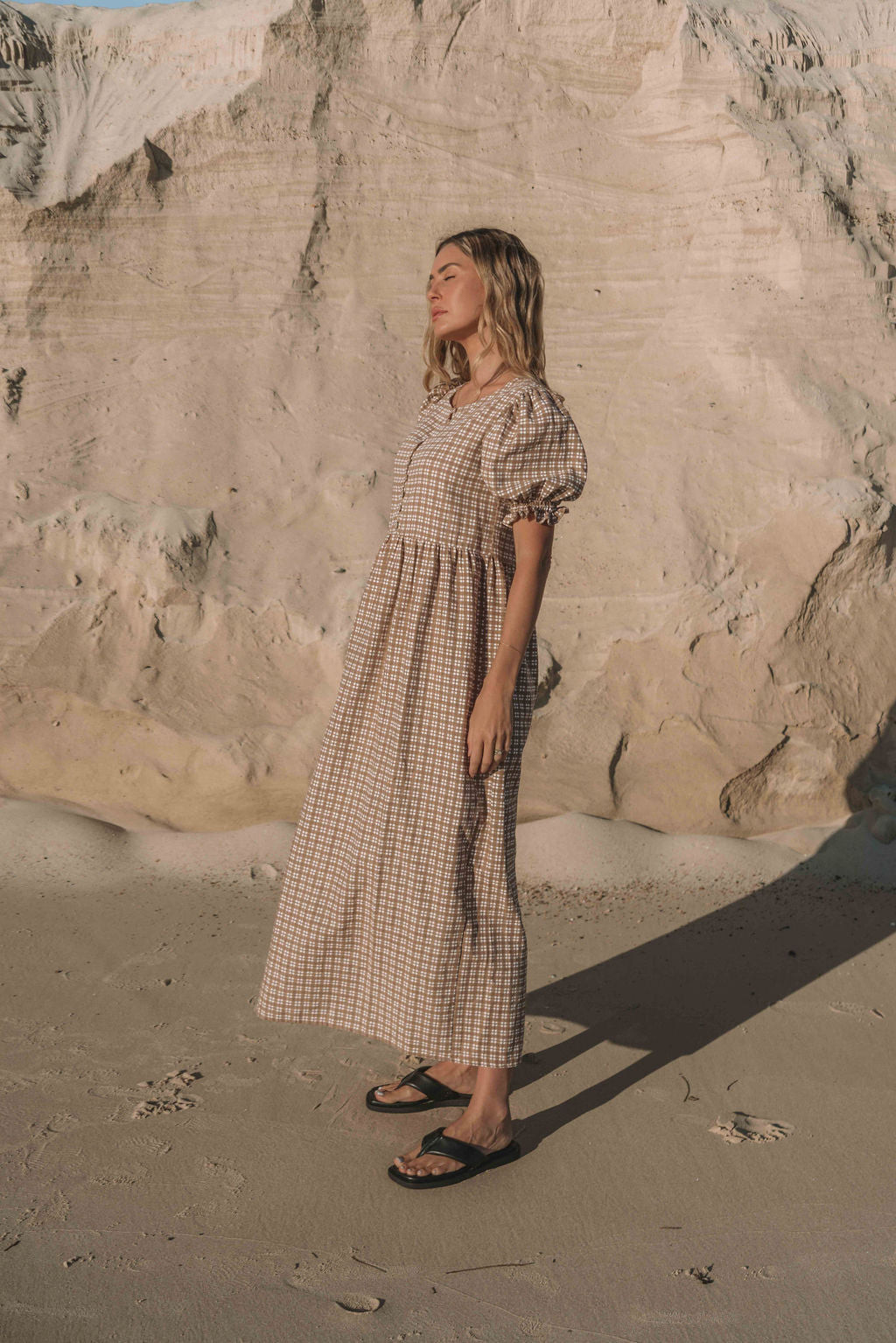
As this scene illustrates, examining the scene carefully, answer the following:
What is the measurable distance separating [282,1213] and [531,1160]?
19.8 inches

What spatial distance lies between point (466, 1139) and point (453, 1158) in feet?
0.21

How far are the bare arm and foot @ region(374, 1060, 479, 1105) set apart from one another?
28.9 inches

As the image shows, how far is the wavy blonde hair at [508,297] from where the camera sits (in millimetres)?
2211

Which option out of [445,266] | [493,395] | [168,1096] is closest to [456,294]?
[445,266]

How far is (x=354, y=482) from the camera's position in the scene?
4.18m

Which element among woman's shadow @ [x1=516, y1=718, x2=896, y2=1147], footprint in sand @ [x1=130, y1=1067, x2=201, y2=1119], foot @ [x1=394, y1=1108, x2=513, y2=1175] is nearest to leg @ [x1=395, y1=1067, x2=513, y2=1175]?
foot @ [x1=394, y1=1108, x2=513, y2=1175]

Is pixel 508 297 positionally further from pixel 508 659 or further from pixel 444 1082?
pixel 444 1082

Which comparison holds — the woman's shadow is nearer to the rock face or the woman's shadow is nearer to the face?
the rock face

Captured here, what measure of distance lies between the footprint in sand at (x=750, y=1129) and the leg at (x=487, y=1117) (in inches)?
17.1

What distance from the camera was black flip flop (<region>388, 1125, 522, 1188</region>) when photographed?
6.74 feet

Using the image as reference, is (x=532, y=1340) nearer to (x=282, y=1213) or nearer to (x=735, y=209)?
(x=282, y=1213)

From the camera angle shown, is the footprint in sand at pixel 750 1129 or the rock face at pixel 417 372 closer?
the footprint in sand at pixel 750 1129

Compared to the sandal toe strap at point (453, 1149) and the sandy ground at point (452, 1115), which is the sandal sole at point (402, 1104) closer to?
the sandy ground at point (452, 1115)

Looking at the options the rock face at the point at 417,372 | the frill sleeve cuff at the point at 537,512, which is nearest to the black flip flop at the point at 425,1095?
the frill sleeve cuff at the point at 537,512
